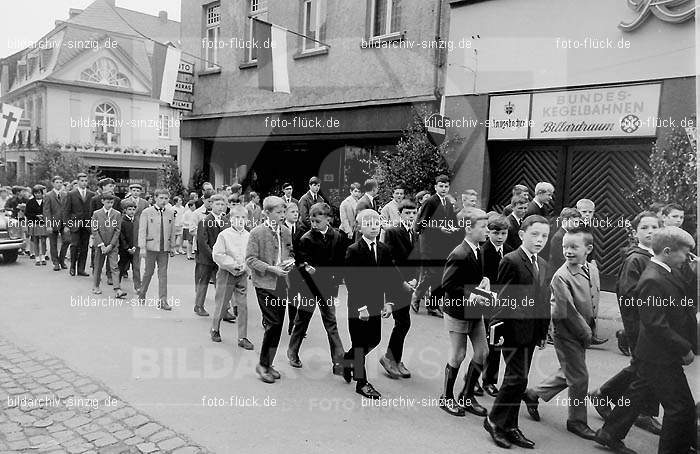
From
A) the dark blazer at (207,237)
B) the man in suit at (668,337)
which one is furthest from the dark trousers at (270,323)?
the man in suit at (668,337)

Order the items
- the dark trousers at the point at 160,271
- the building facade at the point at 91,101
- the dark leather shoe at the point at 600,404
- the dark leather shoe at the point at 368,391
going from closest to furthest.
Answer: the dark leather shoe at the point at 600,404 < the dark leather shoe at the point at 368,391 < the dark trousers at the point at 160,271 < the building facade at the point at 91,101

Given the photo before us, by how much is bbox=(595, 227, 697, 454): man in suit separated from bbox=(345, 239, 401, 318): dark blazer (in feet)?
7.56

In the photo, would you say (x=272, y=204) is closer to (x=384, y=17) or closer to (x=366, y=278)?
(x=366, y=278)

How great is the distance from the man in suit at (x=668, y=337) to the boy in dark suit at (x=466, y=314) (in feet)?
4.26

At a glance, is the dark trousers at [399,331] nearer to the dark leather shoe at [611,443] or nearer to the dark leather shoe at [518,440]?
the dark leather shoe at [518,440]

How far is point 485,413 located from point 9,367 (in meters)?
4.81

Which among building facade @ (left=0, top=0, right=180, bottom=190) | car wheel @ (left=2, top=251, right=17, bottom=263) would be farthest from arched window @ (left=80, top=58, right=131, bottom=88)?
car wheel @ (left=2, top=251, right=17, bottom=263)

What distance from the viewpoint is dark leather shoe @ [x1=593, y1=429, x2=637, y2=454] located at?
4316mm

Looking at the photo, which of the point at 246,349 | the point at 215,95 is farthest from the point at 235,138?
the point at 246,349

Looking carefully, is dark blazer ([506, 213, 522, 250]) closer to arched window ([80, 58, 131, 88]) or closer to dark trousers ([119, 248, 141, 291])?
dark trousers ([119, 248, 141, 291])

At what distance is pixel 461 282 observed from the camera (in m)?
4.98

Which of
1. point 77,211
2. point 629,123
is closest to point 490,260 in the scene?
point 629,123

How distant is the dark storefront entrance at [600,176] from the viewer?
10031 millimetres

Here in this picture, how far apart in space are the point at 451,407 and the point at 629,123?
709cm
